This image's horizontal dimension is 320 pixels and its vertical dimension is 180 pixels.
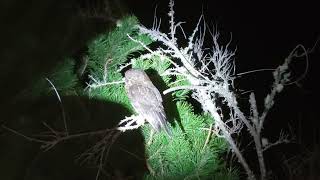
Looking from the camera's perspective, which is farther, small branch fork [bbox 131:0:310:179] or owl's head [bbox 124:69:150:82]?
owl's head [bbox 124:69:150:82]

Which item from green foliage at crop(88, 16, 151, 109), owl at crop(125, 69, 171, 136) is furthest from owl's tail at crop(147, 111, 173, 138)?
green foliage at crop(88, 16, 151, 109)

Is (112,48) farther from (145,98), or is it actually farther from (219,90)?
(219,90)

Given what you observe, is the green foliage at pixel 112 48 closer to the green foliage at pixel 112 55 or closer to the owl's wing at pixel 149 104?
the green foliage at pixel 112 55

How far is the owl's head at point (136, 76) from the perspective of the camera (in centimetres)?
243

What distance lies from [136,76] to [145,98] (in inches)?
4.9

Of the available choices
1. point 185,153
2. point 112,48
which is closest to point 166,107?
point 185,153

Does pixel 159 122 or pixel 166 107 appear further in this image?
pixel 166 107

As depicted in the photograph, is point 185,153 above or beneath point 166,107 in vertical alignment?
beneath

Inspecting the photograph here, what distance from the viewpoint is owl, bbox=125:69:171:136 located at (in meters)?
2.33

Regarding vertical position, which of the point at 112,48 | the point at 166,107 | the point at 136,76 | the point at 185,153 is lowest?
the point at 185,153

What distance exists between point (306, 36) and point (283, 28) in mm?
349

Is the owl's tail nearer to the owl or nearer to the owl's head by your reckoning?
the owl

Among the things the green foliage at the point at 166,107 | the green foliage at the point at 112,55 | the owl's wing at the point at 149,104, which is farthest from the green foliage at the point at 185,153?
the green foliage at the point at 112,55

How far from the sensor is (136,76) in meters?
2.45
